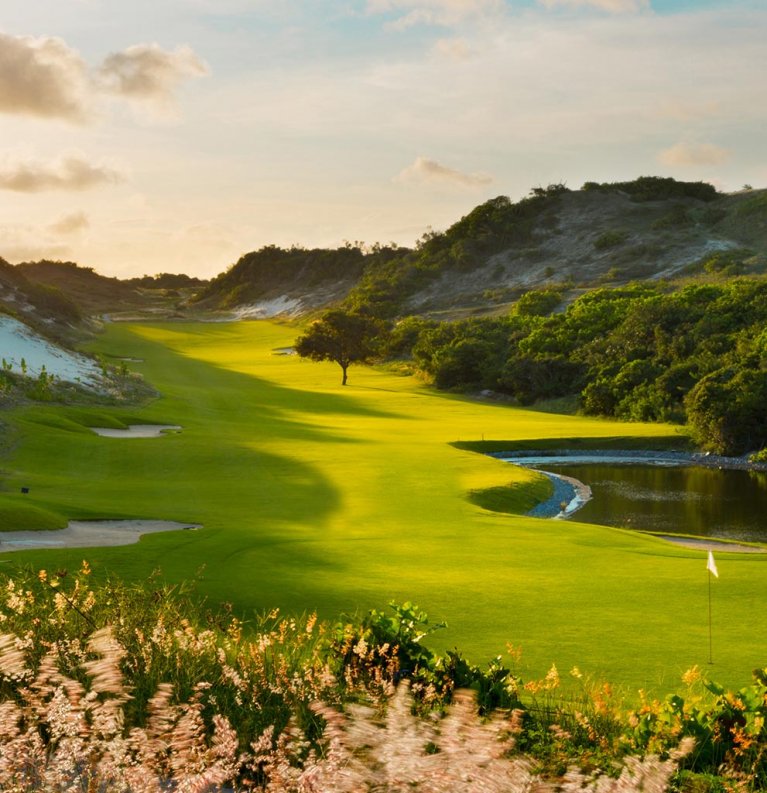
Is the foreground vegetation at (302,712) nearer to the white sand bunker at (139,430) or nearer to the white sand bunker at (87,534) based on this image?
the white sand bunker at (87,534)

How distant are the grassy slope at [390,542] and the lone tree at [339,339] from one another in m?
31.4

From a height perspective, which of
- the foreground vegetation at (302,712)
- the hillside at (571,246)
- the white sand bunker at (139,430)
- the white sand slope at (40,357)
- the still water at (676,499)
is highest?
the hillside at (571,246)

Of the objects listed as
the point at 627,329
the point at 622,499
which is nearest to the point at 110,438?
the point at 622,499

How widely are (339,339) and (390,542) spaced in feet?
232

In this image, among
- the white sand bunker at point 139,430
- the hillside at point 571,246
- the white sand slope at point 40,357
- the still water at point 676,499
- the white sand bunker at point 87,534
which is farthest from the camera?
the hillside at point 571,246

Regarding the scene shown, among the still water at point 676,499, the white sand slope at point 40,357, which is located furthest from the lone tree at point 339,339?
the still water at point 676,499

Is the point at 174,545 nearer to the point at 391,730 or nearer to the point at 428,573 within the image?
the point at 428,573

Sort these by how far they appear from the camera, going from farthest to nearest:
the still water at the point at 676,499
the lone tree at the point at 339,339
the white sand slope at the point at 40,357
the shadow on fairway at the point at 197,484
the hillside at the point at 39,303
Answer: the hillside at the point at 39,303 < the lone tree at the point at 339,339 < the white sand slope at the point at 40,357 < the still water at the point at 676,499 < the shadow on fairway at the point at 197,484

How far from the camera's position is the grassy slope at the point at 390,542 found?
577 inches

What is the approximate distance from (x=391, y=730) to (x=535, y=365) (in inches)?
3059

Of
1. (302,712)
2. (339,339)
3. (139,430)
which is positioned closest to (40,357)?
(139,430)

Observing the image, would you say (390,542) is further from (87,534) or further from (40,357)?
(40,357)

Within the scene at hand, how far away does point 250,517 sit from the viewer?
94.4 ft

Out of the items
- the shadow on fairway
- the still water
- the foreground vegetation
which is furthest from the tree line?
the foreground vegetation
